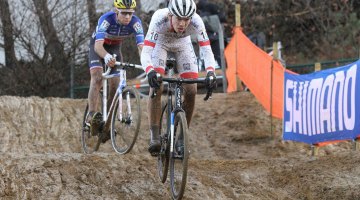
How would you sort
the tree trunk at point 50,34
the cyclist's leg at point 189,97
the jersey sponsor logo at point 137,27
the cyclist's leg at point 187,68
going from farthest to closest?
1. the tree trunk at point 50,34
2. the jersey sponsor logo at point 137,27
3. the cyclist's leg at point 187,68
4. the cyclist's leg at point 189,97

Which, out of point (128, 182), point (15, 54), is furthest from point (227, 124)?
point (128, 182)

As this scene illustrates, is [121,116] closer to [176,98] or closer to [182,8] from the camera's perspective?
[176,98]

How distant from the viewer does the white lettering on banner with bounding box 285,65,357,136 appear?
10680 millimetres

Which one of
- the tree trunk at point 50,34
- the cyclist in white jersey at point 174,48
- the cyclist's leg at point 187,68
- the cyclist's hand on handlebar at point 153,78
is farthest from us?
the tree trunk at point 50,34

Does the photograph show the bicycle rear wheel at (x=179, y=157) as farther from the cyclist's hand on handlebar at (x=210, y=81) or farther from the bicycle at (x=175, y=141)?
the cyclist's hand on handlebar at (x=210, y=81)

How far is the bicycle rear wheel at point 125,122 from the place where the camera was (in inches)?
397

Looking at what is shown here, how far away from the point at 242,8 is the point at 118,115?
10.8 m

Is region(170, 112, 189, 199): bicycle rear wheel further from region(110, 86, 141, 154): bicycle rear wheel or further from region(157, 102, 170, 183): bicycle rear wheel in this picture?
region(110, 86, 141, 154): bicycle rear wheel

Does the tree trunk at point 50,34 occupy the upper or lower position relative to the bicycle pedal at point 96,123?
upper

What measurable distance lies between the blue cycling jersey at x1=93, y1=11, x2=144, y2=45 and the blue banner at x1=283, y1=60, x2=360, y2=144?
294 centimetres

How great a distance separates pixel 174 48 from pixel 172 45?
0.05m

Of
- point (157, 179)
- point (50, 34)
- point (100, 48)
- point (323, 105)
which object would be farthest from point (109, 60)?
point (50, 34)

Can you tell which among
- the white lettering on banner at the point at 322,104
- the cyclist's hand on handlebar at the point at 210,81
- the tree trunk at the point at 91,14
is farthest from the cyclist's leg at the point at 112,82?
the tree trunk at the point at 91,14

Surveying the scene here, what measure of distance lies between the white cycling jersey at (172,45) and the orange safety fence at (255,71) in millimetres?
4998
